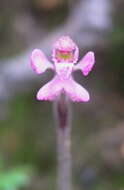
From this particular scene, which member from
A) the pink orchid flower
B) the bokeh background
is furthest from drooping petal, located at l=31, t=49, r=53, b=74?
the bokeh background

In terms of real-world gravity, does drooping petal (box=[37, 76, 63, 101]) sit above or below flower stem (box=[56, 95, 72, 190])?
above

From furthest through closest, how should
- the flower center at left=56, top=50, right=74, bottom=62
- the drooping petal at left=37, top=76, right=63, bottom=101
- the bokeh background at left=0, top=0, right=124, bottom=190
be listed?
1. the bokeh background at left=0, top=0, right=124, bottom=190
2. the flower center at left=56, top=50, right=74, bottom=62
3. the drooping petal at left=37, top=76, right=63, bottom=101

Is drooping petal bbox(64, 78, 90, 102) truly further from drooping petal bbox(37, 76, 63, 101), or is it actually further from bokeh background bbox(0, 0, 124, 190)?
bokeh background bbox(0, 0, 124, 190)

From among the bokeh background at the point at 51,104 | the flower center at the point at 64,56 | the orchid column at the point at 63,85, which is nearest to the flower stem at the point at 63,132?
the orchid column at the point at 63,85

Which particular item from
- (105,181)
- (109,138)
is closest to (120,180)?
(105,181)

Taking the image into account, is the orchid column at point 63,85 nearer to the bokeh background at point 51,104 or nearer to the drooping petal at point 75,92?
the drooping petal at point 75,92

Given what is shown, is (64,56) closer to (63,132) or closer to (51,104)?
(63,132)

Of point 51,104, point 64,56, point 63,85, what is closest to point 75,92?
point 63,85

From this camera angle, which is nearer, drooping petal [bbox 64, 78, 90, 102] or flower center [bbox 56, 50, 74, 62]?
drooping petal [bbox 64, 78, 90, 102]

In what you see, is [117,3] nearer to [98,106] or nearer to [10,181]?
[98,106]
